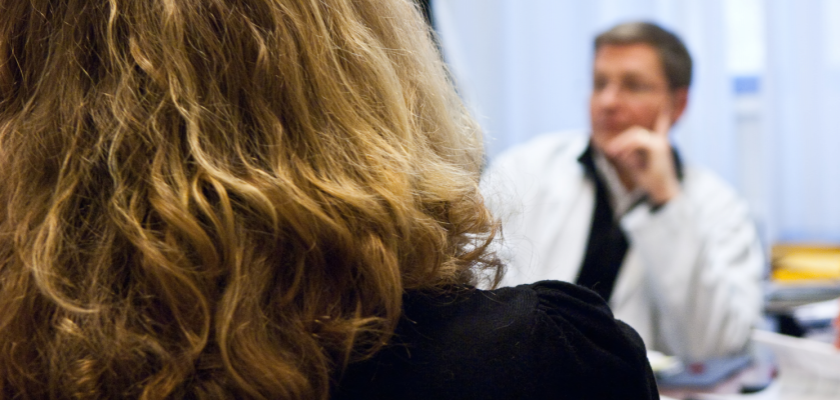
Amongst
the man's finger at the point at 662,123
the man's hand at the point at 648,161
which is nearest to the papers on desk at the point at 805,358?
the man's hand at the point at 648,161

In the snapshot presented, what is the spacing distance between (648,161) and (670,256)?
21 cm

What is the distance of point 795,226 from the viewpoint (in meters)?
2.21

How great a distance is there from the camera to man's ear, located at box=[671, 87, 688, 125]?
1655 mm

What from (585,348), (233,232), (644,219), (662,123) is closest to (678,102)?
(662,123)

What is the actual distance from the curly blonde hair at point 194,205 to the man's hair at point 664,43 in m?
1.26

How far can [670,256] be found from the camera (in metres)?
1.44

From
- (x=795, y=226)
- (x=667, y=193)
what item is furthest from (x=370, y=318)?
(x=795, y=226)

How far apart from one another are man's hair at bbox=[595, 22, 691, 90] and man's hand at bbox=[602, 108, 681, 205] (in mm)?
197

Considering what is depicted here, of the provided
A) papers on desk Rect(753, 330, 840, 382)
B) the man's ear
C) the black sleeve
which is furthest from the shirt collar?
the black sleeve

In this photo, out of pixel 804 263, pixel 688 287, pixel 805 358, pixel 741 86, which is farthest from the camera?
pixel 741 86

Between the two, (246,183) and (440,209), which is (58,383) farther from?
(440,209)

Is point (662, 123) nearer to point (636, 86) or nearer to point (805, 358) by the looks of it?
point (636, 86)

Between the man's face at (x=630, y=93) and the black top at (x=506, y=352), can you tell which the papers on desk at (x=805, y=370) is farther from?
the man's face at (x=630, y=93)

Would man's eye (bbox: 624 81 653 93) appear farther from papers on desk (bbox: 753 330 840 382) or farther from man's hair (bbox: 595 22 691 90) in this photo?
papers on desk (bbox: 753 330 840 382)
